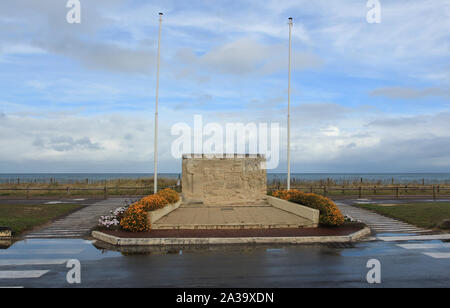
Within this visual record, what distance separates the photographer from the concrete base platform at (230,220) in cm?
1412

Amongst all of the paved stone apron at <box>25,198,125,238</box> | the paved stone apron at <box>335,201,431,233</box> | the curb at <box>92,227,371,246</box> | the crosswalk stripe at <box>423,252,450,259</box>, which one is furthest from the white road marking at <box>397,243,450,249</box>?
the paved stone apron at <box>25,198,125,238</box>

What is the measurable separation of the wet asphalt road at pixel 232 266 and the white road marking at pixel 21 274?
24 mm

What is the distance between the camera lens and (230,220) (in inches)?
595

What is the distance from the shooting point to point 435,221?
15938 millimetres

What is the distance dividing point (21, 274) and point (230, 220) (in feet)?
28.3

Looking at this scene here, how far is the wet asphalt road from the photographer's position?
7.55m

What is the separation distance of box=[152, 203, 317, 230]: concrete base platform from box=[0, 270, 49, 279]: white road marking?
6010mm

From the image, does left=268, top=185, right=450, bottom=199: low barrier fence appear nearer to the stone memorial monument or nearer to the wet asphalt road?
the stone memorial monument

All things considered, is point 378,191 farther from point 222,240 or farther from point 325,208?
point 222,240

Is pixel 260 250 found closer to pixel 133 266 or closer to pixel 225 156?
pixel 133 266

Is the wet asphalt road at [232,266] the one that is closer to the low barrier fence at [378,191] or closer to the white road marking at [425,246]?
the white road marking at [425,246]
